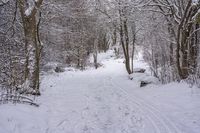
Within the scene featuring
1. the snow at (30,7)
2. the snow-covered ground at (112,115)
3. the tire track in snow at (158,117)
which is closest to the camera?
the tire track in snow at (158,117)

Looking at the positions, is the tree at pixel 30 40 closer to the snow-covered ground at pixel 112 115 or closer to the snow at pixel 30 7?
the snow at pixel 30 7

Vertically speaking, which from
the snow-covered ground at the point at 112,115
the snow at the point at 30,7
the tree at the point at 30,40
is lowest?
the snow-covered ground at the point at 112,115

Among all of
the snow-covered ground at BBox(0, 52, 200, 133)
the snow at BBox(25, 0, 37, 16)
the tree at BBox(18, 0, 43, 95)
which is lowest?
the snow-covered ground at BBox(0, 52, 200, 133)

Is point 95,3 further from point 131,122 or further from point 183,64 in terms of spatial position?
point 131,122

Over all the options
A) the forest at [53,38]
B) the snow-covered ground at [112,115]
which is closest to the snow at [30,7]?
the forest at [53,38]

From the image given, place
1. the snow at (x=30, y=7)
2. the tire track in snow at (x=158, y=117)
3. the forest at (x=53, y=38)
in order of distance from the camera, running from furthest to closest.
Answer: the snow at (x=30, y=7) → the forest at (x=53, y=38) → the tire track in snow at (x=158, y=117)

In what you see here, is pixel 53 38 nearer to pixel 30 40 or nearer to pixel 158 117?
pixel 30 40

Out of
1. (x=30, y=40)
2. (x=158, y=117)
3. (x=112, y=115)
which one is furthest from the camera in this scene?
(x=30, y=40)

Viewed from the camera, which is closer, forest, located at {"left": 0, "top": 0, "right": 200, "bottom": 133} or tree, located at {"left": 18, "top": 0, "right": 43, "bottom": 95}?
forest, located at {"left": 0, "top": 0, "right": 200, "bottom": 133}

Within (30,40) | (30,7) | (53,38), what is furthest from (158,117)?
(53,38)

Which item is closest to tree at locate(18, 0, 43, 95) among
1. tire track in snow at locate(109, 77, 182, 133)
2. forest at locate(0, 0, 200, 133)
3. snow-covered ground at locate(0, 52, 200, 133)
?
forest at locate(0, 0, 200, 133)

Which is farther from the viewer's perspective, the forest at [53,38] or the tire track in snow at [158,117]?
the forest at [53,38]

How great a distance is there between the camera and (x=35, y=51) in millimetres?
12578

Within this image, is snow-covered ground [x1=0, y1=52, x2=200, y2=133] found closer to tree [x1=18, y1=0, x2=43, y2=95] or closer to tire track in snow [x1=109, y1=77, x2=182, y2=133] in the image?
tire track in snow [x1=109, y1=77, x2=182, y2=133]
